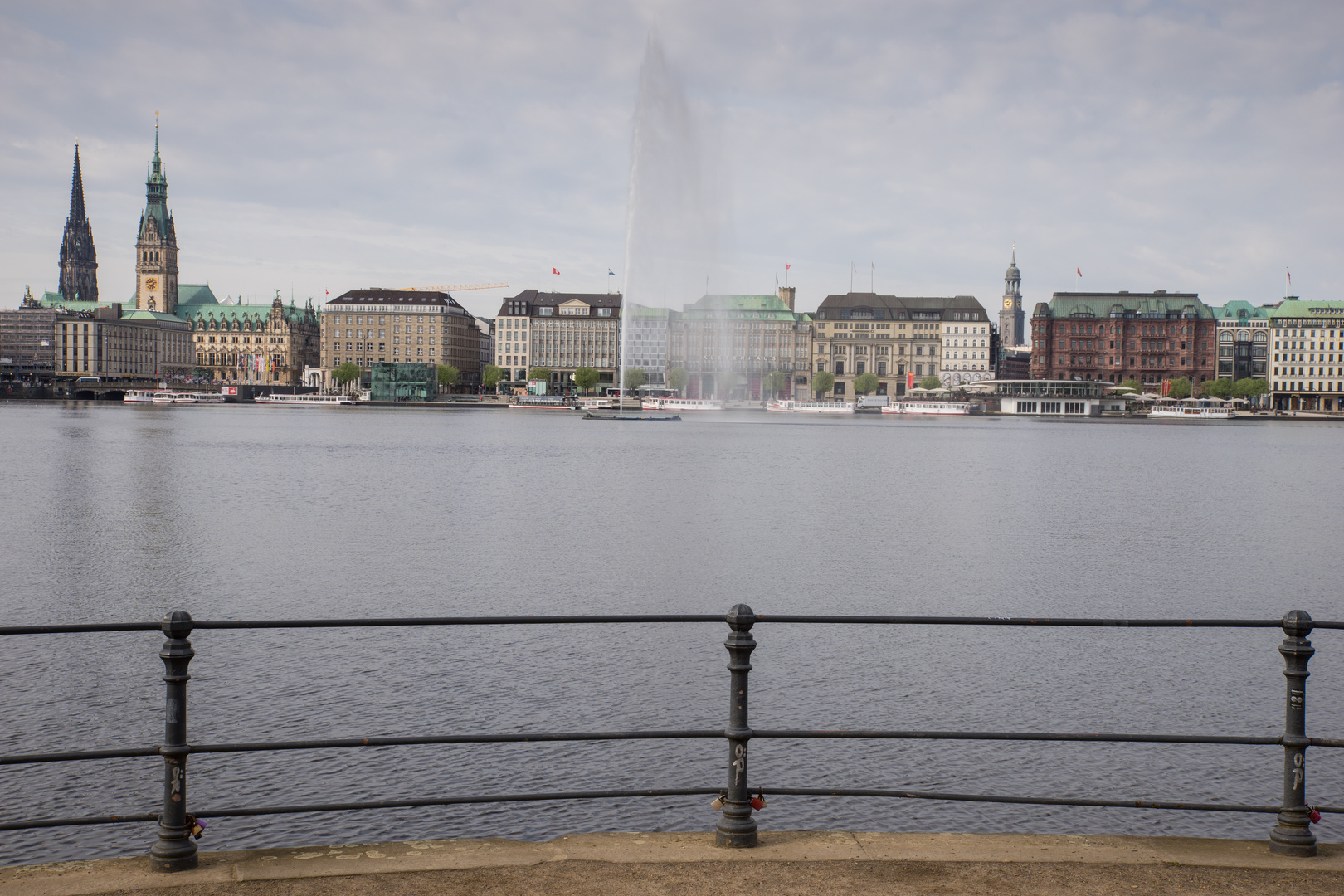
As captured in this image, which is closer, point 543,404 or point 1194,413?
point 543,404

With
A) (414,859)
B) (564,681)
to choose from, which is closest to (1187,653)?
(564,681)

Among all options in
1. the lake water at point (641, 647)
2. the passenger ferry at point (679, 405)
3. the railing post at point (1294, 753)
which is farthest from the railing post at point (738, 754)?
the passenger ferry at point (679, 405)

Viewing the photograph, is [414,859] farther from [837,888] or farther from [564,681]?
[564,681]

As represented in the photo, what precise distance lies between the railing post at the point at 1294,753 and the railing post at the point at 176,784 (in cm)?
635

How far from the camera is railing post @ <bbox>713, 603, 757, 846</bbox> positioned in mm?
6688

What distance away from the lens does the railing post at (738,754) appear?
669cm

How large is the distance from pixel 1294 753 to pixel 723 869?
3.62 m

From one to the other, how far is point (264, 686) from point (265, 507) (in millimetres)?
27212

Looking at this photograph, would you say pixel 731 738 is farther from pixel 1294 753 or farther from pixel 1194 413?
pixel 1194 413

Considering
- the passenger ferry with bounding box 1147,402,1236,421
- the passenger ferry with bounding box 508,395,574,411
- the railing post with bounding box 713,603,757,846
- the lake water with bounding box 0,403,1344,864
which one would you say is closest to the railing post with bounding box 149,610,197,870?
the railing post with bounding box 713,603,757,846

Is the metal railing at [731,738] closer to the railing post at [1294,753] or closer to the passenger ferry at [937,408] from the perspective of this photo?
the railing post at [1294,753]

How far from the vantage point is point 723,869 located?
6.60 meters

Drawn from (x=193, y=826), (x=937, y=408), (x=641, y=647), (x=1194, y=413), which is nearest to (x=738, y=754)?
(x=193, y=826)

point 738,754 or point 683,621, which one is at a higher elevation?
point 683,621
